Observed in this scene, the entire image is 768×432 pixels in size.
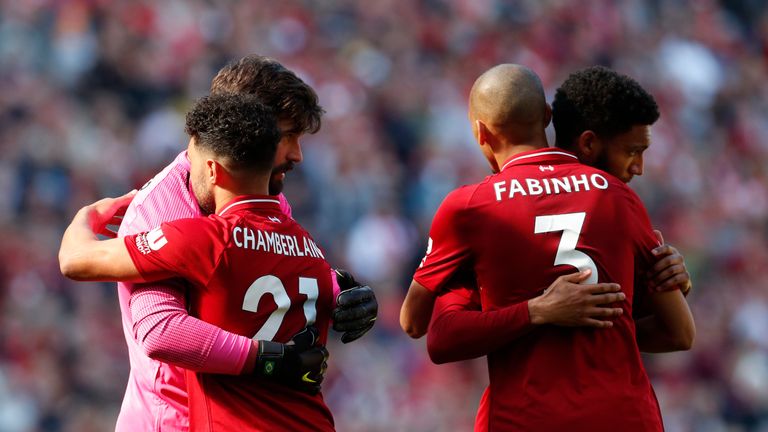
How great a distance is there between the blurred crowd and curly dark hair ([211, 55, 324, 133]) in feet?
18.1

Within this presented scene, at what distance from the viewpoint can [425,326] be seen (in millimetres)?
4020

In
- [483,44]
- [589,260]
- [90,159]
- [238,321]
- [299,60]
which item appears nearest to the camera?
[238,321]

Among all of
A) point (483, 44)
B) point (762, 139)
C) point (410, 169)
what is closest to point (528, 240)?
point (410, 169)

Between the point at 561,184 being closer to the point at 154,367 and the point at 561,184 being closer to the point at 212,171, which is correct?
the point at 212,171

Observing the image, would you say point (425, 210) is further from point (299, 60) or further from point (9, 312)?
point (9, 312)

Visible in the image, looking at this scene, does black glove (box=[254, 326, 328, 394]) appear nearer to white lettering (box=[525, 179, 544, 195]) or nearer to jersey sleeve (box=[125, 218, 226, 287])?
jersey sleeve (box=[125, 218, 226, 287])

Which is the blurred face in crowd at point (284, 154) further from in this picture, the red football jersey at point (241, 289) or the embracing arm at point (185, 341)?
the embracing arm at point (185, 341)

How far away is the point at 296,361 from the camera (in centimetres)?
352

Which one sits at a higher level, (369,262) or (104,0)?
(104,0)

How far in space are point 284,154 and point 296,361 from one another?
0.77 meters

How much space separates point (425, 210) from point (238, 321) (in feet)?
24.1

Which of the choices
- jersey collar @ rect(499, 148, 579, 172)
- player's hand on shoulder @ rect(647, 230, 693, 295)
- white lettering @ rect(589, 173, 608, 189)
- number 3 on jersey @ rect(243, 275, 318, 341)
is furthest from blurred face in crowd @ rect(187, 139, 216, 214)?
player's hand on shoulder @ rect(647, 230, 693, 295)

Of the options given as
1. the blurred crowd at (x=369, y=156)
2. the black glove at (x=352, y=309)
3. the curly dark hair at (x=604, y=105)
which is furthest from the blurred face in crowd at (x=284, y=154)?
the blurred crowd at (x=369, y=156)

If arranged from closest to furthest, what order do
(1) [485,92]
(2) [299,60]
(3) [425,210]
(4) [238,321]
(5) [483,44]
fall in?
(4) [238,321] → (1) [485,92] → (3) [425,210] → (2) [299,60] → (5) [483,44]
